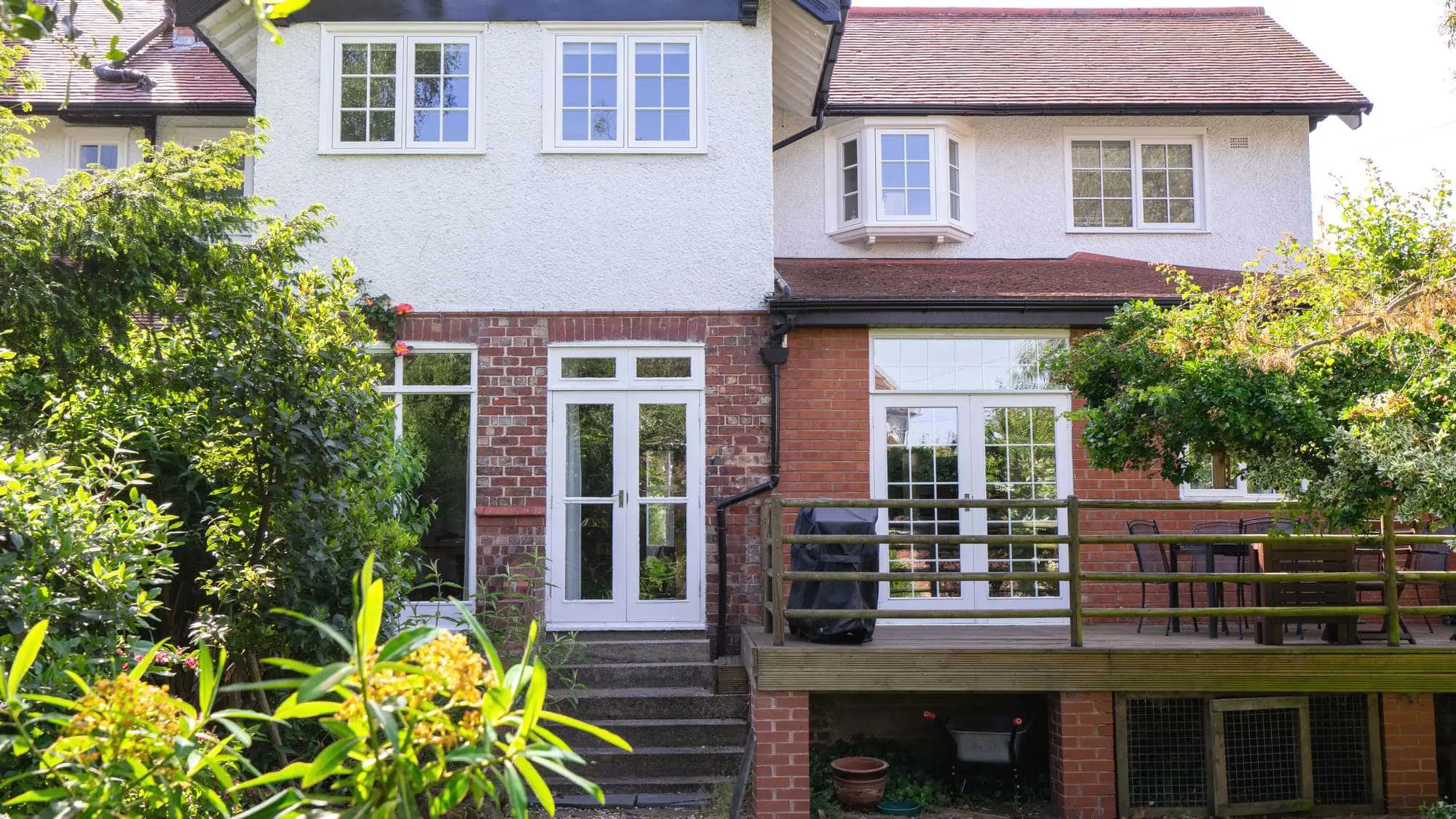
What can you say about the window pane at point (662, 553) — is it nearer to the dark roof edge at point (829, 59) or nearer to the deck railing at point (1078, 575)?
the deck railing at point (1078, 575)

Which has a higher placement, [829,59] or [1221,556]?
[829,59]

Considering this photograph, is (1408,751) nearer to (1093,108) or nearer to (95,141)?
(1093,108)

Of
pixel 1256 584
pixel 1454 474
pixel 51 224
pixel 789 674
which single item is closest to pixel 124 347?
pixel 51 224

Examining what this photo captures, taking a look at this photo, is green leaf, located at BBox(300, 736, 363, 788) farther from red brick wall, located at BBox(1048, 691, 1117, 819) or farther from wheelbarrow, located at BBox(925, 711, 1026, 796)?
wheelbarrow, located at BBox(925, 711, 1026, 796)

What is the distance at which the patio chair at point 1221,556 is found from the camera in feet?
29.3

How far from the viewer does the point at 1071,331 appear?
10.0m

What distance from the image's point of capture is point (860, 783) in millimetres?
7965

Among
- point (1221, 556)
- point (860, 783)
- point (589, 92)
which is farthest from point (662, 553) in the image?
point (1221, 556)

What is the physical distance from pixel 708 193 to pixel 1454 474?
627cm

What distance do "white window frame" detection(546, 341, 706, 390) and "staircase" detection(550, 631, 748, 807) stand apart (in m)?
2.06

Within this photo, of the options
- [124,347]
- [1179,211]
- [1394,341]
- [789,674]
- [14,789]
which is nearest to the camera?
[14,789]

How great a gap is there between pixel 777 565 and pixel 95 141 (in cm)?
957

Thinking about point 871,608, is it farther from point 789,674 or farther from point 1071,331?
point 1071,331

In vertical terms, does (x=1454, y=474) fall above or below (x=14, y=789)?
above
